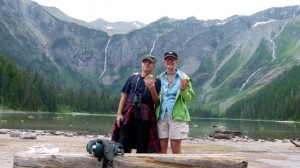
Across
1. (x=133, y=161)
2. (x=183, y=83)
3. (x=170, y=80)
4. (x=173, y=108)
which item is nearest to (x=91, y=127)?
(x=170, y=80)

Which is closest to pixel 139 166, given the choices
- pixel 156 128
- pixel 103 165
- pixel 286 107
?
pixel 103 165

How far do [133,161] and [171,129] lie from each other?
1914 mm

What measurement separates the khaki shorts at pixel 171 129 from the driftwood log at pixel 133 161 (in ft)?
4.59

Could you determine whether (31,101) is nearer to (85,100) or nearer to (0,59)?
(0,59)

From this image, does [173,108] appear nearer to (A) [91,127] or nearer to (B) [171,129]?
(B) [171,129]

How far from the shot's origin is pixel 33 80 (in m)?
162

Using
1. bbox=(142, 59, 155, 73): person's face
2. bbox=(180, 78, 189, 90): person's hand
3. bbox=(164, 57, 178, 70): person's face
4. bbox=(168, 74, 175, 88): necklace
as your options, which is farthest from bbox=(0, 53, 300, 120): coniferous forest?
bbox=(180, 78, 189, 90): person's hand

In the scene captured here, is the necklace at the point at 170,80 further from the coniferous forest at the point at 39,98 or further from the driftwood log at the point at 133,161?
the coniferous forest at the point at 39,98

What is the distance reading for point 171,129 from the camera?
37.2 ft

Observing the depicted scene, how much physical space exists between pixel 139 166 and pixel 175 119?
1.97m

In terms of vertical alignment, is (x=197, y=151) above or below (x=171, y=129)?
below

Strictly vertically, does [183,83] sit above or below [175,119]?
above

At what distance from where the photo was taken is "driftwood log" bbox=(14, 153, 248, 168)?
9.63m

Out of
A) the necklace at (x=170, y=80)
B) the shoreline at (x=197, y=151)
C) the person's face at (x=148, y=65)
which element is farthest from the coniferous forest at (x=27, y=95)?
the necklace at (x=170, y=80)
